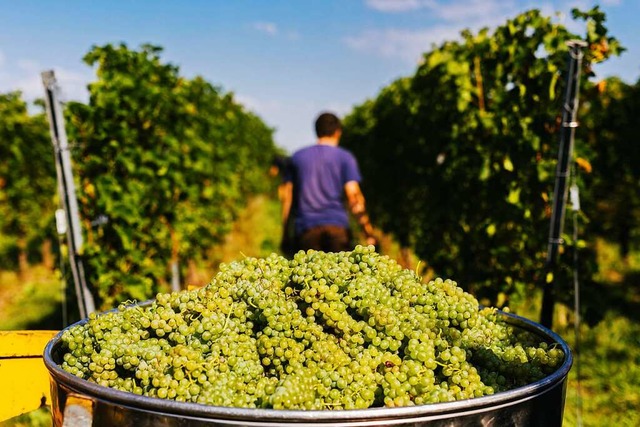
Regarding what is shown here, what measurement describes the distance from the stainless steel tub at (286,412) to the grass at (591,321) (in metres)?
0.83

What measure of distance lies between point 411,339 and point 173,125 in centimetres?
577

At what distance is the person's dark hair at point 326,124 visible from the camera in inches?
202

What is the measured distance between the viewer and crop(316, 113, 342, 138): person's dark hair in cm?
512

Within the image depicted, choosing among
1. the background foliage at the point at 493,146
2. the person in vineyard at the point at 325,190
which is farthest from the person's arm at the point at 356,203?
the background foliage at the point at 493,146

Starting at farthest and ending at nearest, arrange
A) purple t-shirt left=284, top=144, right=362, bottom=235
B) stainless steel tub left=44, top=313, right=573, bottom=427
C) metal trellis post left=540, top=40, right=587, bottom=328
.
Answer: purple t-shirt left=284, top=144, right=362, bottom=235, metal trellis post left=540, top=40, right=587, bottom=328, stainless steel tub left=44, top=313, right=573, bottom=427

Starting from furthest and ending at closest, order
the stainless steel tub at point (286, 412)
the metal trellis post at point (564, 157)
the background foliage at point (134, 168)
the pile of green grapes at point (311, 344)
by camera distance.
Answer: the background foliage at point (134, 168)
the metal trellis post at point (564, 157)
the pile of green grapes at point (311, 344)
the stainless steel tub at point (286, 412)

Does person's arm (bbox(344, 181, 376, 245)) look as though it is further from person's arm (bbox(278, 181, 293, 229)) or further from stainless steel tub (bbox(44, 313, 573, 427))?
stainless steel tub (bbox(44, 313, 573, 427))

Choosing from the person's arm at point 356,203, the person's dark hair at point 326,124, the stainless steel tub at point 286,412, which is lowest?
the stainless steel tub at point 286,412

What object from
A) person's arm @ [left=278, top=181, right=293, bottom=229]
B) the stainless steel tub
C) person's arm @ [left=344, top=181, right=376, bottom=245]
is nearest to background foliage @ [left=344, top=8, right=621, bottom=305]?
person's arm @ [left=344, top=181, right=376, bottom=245]

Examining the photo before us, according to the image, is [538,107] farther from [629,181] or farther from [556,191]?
[629,181]

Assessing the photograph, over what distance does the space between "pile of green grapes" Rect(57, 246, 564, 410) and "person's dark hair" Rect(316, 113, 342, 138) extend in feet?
10.8

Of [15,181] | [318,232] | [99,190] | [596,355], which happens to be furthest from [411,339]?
[15,181]

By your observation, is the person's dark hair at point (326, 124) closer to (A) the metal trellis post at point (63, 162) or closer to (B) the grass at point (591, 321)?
(B) the grass at point (591, 321)

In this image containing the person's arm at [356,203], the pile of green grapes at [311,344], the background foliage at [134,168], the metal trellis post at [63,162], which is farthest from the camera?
the background foliage at [134,168]
